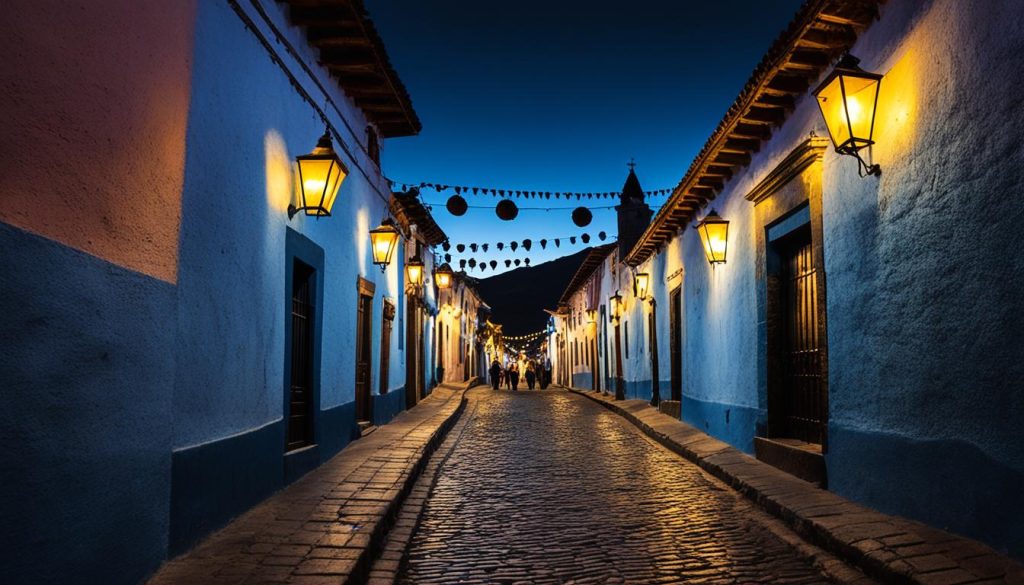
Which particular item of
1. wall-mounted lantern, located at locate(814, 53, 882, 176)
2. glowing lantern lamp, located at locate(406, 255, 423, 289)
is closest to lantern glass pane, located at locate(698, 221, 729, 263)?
wall-mounted lantern, located at locate(814, 53, 882, 176)

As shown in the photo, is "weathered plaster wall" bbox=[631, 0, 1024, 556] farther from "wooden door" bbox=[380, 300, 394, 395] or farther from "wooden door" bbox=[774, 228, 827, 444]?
"wooden door" bbox=[380, 300, 394, 395]

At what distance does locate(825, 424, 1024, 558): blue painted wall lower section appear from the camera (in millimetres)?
4652

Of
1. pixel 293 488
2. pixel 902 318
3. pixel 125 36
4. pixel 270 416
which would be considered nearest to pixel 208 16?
pixel 125 36

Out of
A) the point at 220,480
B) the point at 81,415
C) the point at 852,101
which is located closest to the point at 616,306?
the point at 852,101

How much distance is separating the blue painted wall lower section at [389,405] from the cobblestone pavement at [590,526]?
3.06 m

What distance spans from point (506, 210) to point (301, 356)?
10.2 metres

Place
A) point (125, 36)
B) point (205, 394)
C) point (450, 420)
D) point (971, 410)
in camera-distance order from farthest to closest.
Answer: point (450, 420) → point (205, 394) → point (971, 410) → point (125, 36)

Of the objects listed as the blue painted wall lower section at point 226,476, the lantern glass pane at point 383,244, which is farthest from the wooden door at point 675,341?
the blue painted wall lower section at point 226,476

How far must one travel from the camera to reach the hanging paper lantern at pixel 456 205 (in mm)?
18250

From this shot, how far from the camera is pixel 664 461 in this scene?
34.2ft

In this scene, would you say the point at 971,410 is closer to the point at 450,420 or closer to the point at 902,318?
the point at 902,318

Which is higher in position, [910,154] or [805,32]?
[805,32]

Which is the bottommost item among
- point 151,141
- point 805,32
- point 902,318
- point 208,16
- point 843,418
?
point 843,418

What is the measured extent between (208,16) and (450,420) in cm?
1122
